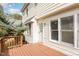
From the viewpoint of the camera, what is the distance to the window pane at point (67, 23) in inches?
234

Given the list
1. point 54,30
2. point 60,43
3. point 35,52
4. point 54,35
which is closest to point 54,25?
point 54,30

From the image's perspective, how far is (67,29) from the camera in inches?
249

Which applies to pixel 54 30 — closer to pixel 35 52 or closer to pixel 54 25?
pixel 54 25

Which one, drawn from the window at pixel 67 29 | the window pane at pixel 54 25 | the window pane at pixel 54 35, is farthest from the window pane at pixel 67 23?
the window pane at pixel 54 35

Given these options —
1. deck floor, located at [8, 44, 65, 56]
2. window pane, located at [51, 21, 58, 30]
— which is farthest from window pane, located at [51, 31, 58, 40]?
deck floor, located at [8, 44, 65, 56]

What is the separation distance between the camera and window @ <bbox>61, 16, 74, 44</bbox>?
5920 millimetres

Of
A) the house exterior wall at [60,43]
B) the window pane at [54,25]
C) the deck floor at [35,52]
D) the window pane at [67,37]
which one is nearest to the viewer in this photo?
the house exterior wall at [60,43]

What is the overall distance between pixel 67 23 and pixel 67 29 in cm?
26

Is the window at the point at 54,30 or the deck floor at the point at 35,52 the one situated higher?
the window at the point at 54,30

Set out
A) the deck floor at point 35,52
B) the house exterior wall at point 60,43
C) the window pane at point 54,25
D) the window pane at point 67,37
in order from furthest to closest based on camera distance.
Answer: the window pane at point 54,25 < the deck floor at point 35,52 < the window pane at point 67,37 < the house exterior wall at point 60,43

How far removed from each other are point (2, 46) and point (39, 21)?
468 cm

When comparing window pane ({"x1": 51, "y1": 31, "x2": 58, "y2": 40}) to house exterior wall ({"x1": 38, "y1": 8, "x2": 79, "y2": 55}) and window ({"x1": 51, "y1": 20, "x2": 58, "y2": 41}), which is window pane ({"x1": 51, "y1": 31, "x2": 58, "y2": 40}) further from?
house exterior wall ({"x1": 38, "y1": 8, "x2": 79, "y2": 55})

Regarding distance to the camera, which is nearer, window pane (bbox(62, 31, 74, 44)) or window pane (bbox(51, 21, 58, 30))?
window pane (bbox(62, 31, 74, 44))

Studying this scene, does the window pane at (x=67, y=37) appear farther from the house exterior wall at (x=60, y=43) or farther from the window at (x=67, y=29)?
the house exterior wall at (x=60, y=43)
